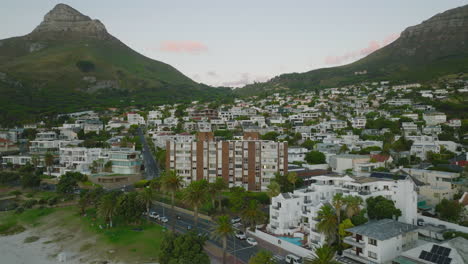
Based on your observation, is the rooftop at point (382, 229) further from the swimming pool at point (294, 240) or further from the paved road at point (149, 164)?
the paved road at point (149, 164)

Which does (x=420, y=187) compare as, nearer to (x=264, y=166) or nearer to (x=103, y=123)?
(x=264, y=166)

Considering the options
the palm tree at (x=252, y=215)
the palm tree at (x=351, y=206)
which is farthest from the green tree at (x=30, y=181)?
→ the palm tree at (x=351, y=206)

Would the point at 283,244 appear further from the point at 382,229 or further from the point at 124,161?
the point at 124,161

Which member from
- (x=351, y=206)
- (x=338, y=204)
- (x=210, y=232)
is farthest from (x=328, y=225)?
(x=210, y=232)

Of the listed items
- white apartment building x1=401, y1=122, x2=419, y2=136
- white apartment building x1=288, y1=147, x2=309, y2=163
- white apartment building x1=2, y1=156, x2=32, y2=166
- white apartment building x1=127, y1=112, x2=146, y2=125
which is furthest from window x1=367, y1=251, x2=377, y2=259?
white apartment building x1=127, y1=112, x2=146, y2=125

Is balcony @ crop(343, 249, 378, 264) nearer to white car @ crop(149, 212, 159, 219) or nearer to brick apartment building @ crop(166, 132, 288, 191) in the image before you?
white car @ crop(149, 212, 159, 219)

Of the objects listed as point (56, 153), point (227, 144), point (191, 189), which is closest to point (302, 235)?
point (191, 189)
